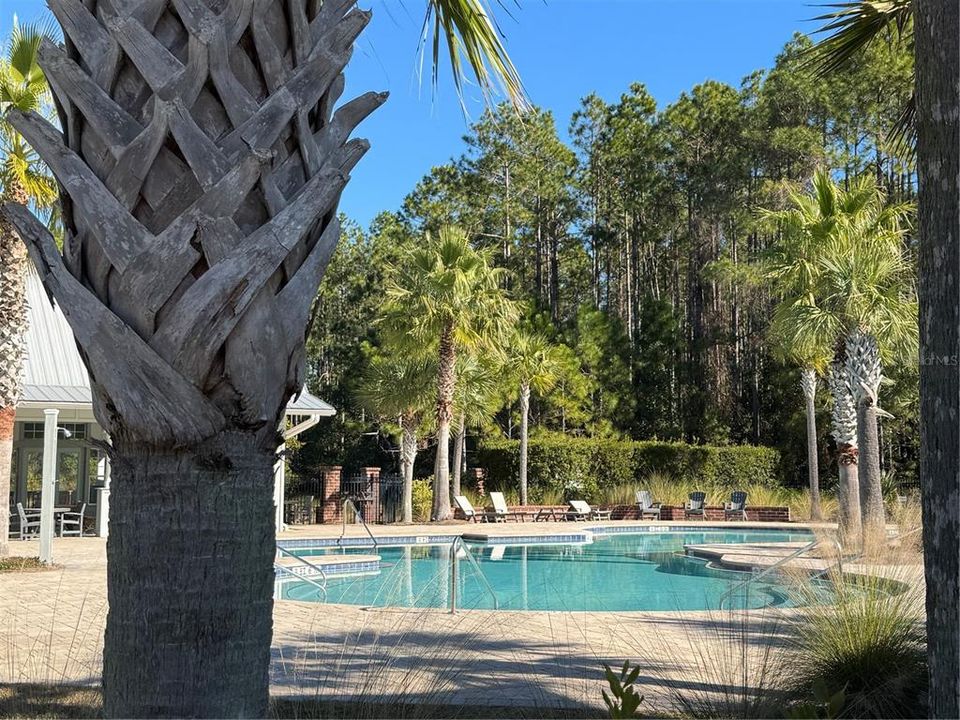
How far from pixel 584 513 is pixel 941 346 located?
21924 mm

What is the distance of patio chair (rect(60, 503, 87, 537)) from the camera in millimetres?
17969

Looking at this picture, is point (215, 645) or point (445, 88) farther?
point (445, 88)

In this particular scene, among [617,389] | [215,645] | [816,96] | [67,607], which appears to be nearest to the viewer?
[215,645]

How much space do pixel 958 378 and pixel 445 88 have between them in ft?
7.79

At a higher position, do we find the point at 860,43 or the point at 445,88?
the point at 860,43

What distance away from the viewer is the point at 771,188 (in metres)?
33.4

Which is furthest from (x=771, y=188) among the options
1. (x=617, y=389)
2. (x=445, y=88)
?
(x=445, y=88)

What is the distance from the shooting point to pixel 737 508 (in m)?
24.9

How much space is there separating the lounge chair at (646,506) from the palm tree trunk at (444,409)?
19.4 ft

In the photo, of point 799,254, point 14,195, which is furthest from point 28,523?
point 799,254

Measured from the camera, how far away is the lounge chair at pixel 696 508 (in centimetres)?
2523

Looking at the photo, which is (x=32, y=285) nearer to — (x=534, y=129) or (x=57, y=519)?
(x=57, y=519)

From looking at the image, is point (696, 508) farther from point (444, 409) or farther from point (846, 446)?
point (846, 446)

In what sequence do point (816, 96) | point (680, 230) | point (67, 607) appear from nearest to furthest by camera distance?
point (67, 607), point (816, 96), point (680, 230)
